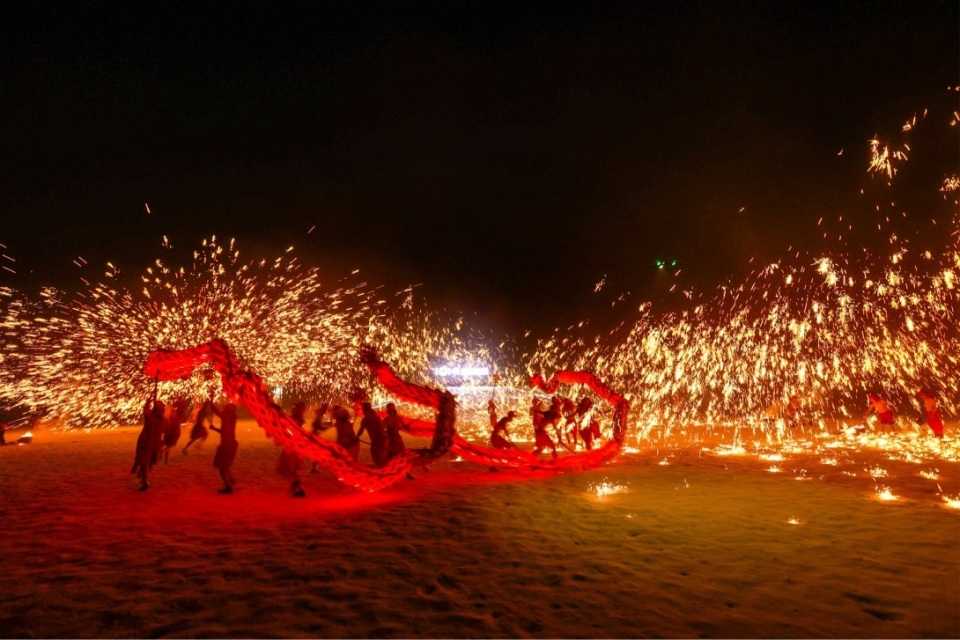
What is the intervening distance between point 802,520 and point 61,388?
29.4m

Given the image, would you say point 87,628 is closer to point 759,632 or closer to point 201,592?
point 201,592

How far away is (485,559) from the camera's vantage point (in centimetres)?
521

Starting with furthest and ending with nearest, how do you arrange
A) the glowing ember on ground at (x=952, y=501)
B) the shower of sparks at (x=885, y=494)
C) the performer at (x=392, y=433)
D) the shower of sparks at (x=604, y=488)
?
the performer at (x=392, y=433)
the shower of sparks at (x=604, y=488)
the shower of sparks at (x=885, y=494)
the glowing ember on ground at (x=952, y=501)

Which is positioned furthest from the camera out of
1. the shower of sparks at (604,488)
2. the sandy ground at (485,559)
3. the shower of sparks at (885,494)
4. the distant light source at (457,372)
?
the distant light source at (457,372)

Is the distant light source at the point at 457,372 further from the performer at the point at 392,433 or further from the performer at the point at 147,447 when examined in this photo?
the performer at the point at 147,447

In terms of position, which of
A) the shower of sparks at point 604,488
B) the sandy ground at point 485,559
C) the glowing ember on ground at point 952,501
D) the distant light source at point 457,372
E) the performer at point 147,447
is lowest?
the sandy ground at point 485,559

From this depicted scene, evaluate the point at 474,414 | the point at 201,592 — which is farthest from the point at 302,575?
the point at 474,414

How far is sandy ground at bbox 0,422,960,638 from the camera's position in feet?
12.7

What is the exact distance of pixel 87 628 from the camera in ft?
12.2

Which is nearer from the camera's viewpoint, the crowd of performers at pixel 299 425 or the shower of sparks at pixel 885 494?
the shower of sparks at pixel 885 494

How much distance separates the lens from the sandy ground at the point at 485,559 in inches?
152

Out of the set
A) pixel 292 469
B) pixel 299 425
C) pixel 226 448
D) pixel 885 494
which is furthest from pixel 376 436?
pixel 885 494

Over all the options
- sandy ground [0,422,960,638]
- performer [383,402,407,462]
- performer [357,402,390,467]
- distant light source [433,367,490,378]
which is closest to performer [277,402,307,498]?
sandy ground [0,422,960,638]

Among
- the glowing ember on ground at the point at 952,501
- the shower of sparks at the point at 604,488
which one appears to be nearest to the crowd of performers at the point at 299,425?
the shower of sparks at the point at 604,488
